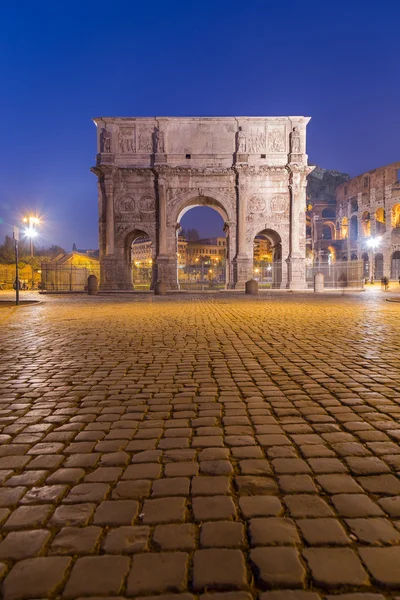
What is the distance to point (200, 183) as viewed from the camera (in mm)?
32281

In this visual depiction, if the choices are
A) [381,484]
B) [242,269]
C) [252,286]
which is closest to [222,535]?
[381,484]

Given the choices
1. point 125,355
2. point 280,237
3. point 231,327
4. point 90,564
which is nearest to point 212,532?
point 90,564

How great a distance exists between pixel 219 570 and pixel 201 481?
68 centimetres

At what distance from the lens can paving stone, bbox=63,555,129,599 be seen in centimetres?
145

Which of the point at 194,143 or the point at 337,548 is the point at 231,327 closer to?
the point at 337,548

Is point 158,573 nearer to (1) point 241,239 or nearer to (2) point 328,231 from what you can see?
(1) point 241,239

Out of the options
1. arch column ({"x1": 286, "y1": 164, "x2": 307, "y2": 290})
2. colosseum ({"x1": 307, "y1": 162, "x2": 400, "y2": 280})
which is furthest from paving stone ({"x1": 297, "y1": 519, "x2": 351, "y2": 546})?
colosseum ({"x1": 307, "y1": 162, "x2": 400, "y2": 280})

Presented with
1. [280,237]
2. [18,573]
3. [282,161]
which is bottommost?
[18,573]

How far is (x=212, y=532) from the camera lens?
5.81 ft

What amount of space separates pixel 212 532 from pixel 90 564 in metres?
0.53

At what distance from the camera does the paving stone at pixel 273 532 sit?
5.59 ft

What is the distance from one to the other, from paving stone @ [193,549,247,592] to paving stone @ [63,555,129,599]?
0.29 metres

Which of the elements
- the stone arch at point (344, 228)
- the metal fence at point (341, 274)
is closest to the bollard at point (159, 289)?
the metal fence at point (341, 274)

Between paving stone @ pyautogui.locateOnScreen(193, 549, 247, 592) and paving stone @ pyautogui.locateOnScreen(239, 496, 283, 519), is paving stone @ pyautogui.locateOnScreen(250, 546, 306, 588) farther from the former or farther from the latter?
paving stone @ pyautogui.locateOnScreen(239, 496, 283, 519)
